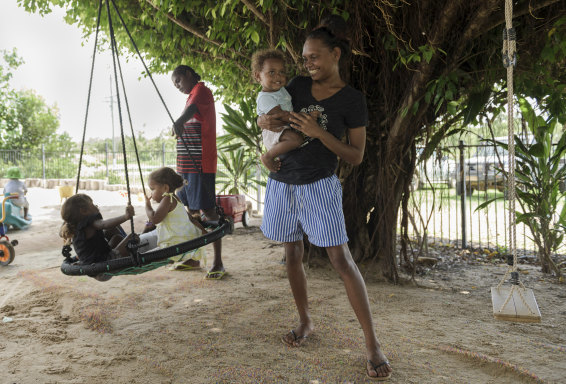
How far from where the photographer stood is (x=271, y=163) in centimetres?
211

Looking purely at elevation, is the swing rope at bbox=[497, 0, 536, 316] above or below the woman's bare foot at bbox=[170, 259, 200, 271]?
above

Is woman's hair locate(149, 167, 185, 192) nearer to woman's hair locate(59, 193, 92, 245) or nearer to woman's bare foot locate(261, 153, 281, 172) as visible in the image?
woman's hair locate(59, 193, 92, 245)

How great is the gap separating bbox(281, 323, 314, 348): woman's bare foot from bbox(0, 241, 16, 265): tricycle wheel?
363 centimetres

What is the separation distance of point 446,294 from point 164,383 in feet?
7.50

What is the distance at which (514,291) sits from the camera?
216 cm

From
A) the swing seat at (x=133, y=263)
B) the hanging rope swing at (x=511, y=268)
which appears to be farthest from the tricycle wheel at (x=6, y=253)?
the hanging rope swing at (x=511, y=268)

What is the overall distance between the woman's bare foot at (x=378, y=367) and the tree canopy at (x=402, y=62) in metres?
1.71

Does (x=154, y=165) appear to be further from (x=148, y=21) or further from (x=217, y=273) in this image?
(x=217, y=273)

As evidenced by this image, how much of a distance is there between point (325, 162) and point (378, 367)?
37.6 inches

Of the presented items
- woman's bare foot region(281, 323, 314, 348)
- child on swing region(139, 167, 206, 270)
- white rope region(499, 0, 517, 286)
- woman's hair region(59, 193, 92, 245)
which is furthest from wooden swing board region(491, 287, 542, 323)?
woman's hair region(59, 193, 92, 245)

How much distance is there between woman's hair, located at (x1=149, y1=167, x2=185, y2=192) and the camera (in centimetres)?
299

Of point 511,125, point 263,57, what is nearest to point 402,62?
point 511,125

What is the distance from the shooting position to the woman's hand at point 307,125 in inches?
75.2

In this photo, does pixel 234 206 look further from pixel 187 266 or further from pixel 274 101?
pixel 274 101
